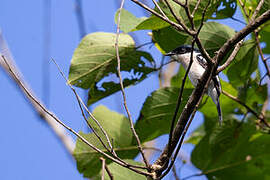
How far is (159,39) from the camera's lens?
2924mm

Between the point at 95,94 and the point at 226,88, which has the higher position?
the point at 95,94

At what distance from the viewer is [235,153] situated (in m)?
3.22

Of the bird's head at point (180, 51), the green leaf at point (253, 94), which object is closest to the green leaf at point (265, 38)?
the green leaf at point (253, 94)

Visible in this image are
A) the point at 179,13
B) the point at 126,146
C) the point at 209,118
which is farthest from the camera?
the point at 209,118

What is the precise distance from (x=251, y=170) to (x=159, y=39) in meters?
1.28

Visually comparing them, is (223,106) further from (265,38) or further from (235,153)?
(265,38)

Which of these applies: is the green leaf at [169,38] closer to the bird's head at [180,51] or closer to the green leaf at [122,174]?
the bird's head at [180,51]

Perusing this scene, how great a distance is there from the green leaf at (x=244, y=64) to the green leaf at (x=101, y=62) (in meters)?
0.63

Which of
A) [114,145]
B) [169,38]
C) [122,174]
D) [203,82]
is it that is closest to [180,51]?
[169,38]

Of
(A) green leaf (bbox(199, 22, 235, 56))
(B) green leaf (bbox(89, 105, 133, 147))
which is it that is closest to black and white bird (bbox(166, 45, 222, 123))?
(A) green leaf (bbox(199, 22, 235, 56))

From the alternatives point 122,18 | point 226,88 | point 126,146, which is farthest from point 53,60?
point 226,88

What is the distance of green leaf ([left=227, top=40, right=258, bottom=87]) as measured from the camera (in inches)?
115

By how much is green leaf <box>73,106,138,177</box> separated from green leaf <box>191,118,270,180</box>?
24.5 inches

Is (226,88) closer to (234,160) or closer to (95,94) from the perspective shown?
(234,160)
